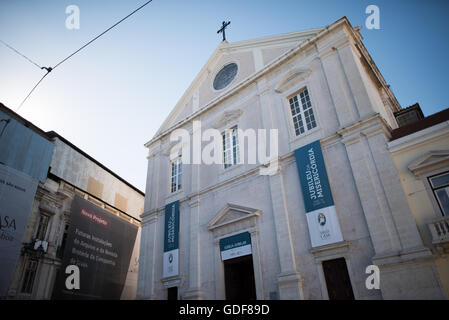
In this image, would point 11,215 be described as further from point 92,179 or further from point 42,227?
point 92,179

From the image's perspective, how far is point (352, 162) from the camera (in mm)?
10508

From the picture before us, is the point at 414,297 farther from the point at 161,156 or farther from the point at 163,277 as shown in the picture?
the point at 161,156

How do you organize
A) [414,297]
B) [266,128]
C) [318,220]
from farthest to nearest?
1. [266,128]
2. [318,220]
3. [414,297]

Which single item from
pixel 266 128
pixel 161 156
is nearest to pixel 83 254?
pixel 161 156

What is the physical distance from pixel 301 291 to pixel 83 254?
1381 cm

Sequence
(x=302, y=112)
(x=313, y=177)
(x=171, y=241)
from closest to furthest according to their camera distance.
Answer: (x=313, y=177) < (x=302, y=112) < (x=171, y=241)

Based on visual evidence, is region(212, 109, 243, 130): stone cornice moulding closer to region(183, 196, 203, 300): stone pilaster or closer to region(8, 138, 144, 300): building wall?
region(183, 196, 203, 300): stone pilaster

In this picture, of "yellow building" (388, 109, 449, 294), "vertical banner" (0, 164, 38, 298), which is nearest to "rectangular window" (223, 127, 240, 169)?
"yellow building" (388, 109, 449, 294)

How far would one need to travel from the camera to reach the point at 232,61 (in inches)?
708

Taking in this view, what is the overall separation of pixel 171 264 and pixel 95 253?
7.04 m

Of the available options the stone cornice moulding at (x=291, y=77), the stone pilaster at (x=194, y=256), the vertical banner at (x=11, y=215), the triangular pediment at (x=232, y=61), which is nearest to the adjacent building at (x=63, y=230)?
the vertical banner at (x=11, y=215)

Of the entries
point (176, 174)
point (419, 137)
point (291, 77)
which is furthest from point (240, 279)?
point (291, 77)

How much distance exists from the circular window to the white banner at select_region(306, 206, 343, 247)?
9.95m

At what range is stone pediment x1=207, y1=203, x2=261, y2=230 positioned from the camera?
12531 millimetres
